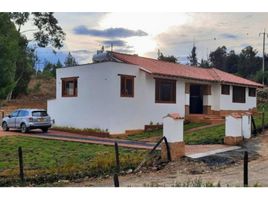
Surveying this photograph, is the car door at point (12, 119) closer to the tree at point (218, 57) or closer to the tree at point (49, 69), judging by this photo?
the tree at point (49, 69)

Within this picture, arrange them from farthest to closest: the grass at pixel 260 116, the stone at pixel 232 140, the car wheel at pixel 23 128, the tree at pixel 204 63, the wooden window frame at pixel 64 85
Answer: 1. the grass at pixel 260 116
2. the wooden window frame at pixel 64 85
3. the stone at pixel 232 140
4. the tree at pixel 204 63
5. the car wheel at pixel 23 128

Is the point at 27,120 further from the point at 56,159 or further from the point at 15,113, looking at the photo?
the point at 56,159

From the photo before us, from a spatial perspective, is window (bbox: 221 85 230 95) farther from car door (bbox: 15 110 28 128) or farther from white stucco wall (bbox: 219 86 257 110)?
car door (bbox: 15 110 28 128)

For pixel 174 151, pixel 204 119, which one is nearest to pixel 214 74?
pixel 204 119

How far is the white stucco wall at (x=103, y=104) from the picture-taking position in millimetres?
14805

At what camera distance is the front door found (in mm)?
16763

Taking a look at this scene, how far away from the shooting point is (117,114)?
15172 mm

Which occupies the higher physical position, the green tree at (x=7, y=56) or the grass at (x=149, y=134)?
the green tree at (x=7, y=56)

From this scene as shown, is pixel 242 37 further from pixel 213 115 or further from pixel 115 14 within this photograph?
pixel 213 115

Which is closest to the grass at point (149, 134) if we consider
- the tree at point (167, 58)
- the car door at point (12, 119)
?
the tree at point (167, 58)

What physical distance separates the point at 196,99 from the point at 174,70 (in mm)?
2241

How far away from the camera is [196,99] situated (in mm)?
17547

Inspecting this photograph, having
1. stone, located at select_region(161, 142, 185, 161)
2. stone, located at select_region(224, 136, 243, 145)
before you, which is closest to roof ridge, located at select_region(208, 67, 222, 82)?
stone, located at select_region(224, 136, 243, 145)

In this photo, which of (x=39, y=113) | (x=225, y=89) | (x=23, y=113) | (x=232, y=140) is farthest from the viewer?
(x=225, y=89)
